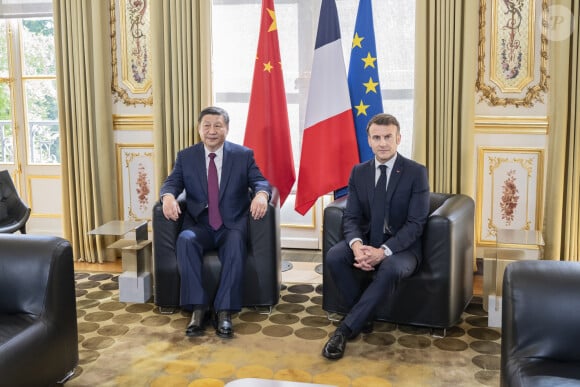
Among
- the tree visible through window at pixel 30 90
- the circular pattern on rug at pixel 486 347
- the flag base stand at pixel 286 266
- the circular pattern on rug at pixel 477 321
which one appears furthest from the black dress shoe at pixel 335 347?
the tree visible through window at pixel 30 90

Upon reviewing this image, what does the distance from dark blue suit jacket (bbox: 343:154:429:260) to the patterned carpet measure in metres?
0.48

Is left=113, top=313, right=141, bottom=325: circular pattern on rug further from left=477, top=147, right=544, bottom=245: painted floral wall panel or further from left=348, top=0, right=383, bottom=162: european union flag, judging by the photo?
left=477, top=147, right=544, bottom=245: painted floral wall panel

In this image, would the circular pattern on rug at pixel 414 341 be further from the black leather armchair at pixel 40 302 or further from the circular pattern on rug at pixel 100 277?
the circular pattern on rug at pixel 100 277

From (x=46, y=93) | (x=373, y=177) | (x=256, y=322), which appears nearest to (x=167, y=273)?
(x=256, y=322)

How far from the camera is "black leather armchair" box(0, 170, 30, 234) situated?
4.11 m

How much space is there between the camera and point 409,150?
442 centimetres

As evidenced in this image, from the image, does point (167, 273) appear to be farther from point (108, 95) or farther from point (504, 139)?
point (504, 139)

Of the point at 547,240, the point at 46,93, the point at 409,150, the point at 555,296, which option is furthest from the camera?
the point at 46,93

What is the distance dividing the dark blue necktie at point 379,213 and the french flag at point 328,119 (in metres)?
0.86

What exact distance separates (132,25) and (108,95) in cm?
54

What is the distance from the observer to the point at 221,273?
3299 mm

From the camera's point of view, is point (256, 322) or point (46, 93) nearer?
point (256, 322)

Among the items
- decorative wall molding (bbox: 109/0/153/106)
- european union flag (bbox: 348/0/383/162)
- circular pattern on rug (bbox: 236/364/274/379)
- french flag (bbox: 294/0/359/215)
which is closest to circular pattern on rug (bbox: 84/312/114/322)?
circular pattern on rug (bbox: 236/364/274/379)

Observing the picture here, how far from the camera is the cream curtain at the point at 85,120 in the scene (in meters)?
4.46
